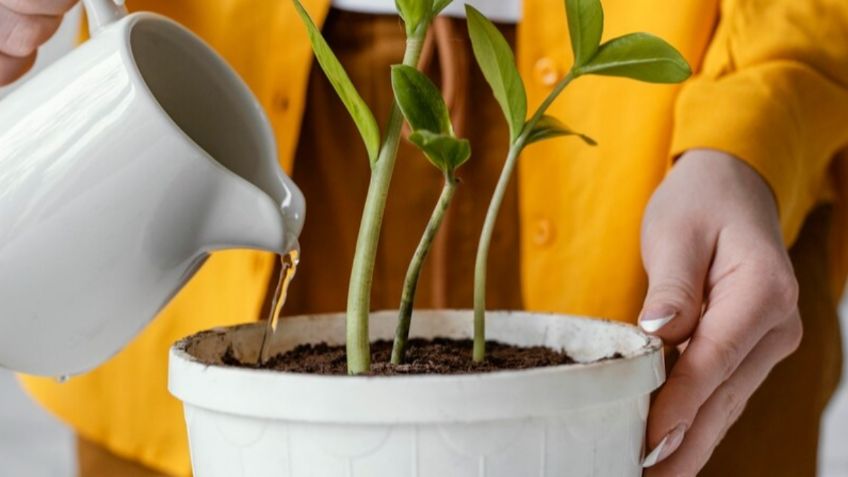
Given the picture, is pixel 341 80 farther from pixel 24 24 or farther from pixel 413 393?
pixel 24 24

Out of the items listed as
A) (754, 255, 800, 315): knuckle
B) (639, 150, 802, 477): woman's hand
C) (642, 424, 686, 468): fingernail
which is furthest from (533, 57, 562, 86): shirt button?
(642, 424, 686, 468): fingernail

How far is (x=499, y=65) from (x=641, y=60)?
0.06m

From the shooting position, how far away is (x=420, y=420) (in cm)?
34

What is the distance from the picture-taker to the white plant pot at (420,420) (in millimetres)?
339

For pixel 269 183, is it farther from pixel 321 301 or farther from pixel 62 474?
pixel 62 474

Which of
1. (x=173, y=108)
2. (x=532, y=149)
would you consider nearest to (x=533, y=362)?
(x=173, y=108)

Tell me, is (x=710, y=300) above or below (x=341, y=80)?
below

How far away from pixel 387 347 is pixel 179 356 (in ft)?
0.45

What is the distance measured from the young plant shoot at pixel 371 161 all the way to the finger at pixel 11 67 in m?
0.25

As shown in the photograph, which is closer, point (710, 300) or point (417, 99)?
point (417, 99)

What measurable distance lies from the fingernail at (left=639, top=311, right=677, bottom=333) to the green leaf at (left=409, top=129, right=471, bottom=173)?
0.42 ft

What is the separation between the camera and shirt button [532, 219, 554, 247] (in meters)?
0.73

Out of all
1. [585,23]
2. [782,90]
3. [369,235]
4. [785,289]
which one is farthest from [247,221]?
[782,90]

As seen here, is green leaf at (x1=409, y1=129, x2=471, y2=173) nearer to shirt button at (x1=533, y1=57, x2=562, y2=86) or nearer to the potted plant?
the potted plant
